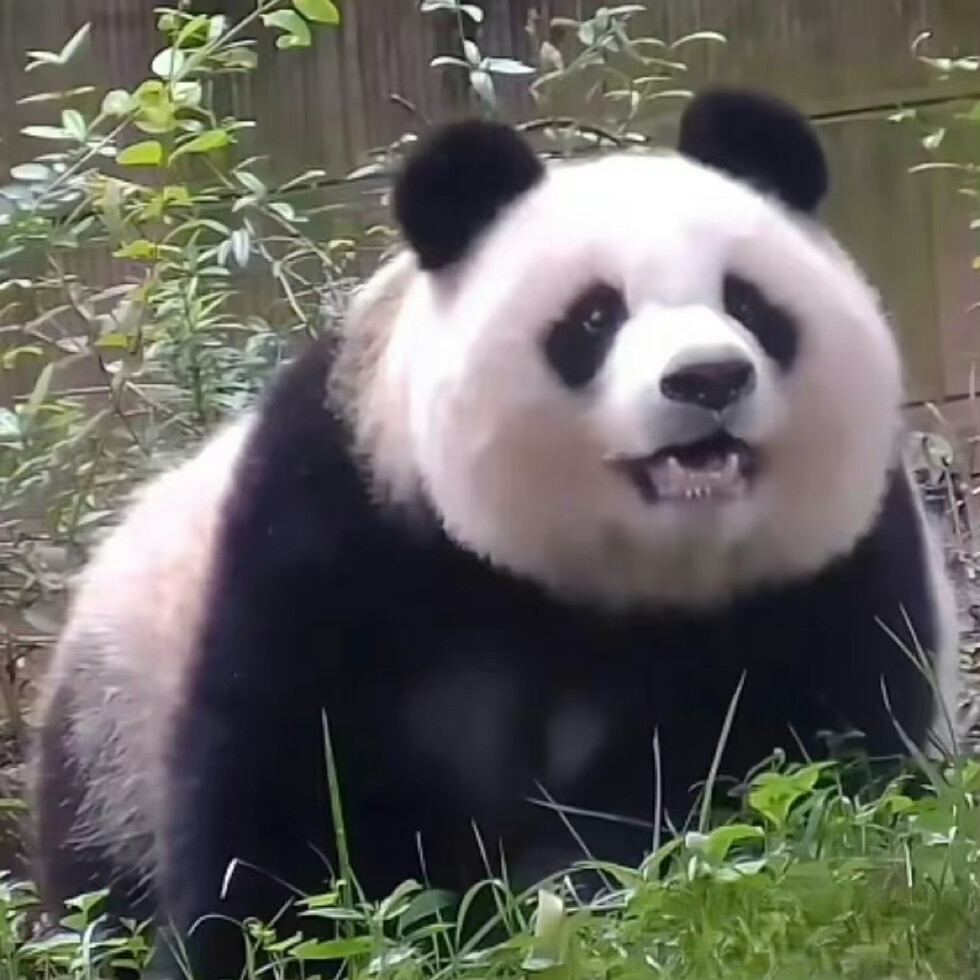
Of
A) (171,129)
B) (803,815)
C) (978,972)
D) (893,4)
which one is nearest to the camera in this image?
(978,972)

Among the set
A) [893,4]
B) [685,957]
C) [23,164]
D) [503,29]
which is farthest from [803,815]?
[23,164]

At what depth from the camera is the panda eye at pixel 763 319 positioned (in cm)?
207

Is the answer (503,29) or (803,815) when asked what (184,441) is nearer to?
(503,29)

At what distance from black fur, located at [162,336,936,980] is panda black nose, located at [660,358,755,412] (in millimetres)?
312

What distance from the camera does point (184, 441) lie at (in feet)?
9.58

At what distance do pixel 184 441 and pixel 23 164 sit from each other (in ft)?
1.36

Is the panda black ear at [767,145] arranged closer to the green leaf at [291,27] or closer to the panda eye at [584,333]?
the panda eye at [584,333]

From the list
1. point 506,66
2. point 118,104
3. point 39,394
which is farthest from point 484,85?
point 39,394

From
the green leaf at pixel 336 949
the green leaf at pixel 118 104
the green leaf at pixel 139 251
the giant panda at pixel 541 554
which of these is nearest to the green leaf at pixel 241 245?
Answer: the green leaf at pixel 139 251

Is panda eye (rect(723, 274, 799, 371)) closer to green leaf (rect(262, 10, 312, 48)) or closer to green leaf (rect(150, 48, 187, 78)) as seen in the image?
green leaf (rect(262, 10, 312, 48))

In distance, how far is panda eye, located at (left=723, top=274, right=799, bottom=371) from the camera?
2.07 metres

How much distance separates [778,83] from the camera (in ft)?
7.83

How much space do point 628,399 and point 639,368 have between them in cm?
3

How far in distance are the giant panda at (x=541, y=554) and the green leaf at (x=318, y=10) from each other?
14.9 inches
